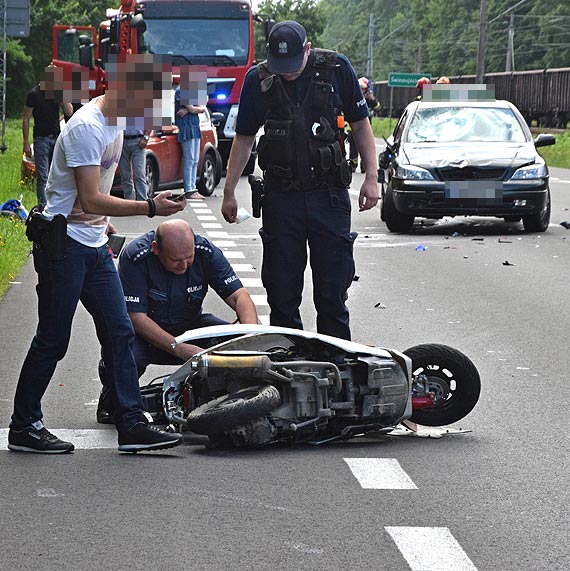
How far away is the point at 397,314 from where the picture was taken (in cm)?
1149

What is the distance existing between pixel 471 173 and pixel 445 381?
11.4 meters

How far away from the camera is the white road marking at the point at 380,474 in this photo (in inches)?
239

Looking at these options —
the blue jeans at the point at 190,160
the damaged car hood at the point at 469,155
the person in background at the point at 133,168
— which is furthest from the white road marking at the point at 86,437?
the blue jeans at the point at 190,160

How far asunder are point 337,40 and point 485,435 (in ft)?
633

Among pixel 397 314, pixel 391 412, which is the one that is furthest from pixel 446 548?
pixel 397 314

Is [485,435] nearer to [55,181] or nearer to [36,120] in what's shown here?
[55,181]

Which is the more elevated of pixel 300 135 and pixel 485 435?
pixel 300 135

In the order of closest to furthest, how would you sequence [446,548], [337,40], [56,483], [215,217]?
[446,548] < [56,483] < [215,217] < [337,40]

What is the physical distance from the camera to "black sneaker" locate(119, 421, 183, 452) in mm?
6707

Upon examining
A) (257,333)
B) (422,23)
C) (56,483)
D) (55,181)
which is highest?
(422,23)

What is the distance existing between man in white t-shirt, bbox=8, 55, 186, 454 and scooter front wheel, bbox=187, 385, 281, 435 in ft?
0.61

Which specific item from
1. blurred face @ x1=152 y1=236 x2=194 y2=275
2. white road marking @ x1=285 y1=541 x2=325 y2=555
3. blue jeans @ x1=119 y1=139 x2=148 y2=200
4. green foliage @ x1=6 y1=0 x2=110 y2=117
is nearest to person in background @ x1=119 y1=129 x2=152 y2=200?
blue jeans @ x1=119 y1=139 x2=148 y2=200

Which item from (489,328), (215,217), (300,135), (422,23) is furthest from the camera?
(422,23)

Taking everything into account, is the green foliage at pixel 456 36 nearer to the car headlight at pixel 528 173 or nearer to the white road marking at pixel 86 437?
the car headlight at pixel 528 173
